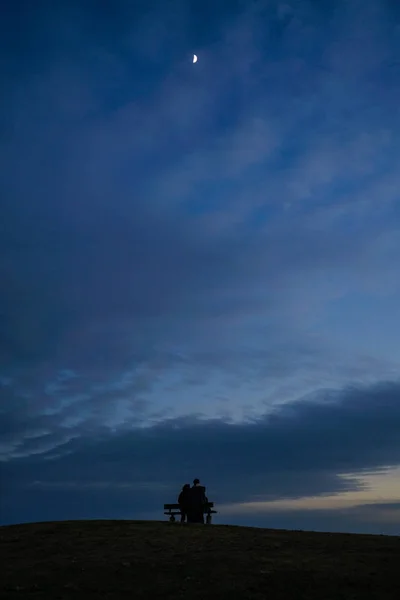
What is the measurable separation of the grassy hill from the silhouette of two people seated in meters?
4.51

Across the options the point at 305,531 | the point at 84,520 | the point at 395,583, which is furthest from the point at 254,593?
the point at 84,520

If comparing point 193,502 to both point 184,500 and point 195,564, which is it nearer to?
point 184,500

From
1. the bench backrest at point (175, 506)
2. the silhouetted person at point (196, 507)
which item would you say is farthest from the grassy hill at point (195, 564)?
the bench backrest at point (175, 506)

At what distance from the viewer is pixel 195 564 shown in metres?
18.4

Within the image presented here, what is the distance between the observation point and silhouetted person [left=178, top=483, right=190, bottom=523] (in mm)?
28891

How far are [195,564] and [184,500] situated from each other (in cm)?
1074

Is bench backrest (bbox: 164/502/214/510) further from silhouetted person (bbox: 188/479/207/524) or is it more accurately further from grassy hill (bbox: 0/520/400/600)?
grassy hill (bbox: 0/520/400/600)

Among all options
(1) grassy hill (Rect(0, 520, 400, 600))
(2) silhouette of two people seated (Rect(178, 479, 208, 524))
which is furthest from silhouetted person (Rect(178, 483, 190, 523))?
(1) grassy hill (Rect(0, 520, 400, 600))

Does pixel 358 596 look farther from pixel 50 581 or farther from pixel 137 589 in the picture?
pixel 50 581

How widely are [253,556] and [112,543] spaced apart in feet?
17.0

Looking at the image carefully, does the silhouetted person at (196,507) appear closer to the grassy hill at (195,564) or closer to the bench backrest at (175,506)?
the bench backrest at (175,506)

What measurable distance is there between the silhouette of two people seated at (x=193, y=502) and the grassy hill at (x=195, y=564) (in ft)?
14.8

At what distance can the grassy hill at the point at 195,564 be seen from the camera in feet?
53.0

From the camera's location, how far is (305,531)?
2452 cm
